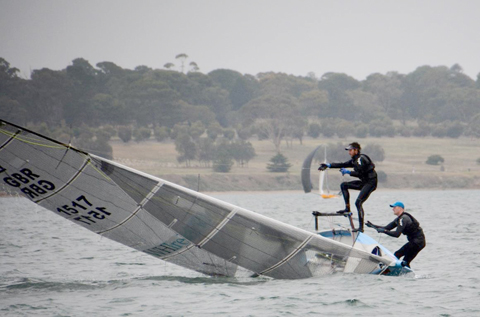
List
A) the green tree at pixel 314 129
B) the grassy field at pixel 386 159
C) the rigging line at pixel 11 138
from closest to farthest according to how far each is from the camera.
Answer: the rigging line at pixel 11 138
the grassy field at pixel 386 159
the green tree at pixel 314 129

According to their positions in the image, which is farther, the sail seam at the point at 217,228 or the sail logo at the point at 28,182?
the sail seam at the point at 217,228

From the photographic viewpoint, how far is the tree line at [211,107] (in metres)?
113

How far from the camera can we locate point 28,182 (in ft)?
42.2

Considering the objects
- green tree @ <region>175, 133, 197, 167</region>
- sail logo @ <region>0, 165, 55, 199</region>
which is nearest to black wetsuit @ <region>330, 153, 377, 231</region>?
sail logo @ <region>0, 165, 55, 199</region>

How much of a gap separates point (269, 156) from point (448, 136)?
35595 mm

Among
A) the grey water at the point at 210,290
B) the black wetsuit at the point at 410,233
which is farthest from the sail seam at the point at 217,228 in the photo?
the black wetsuit at the point at 410,233

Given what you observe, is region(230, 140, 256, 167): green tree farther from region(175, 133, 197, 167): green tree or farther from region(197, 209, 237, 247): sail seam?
region(197, 209, 237, 247): sail seam

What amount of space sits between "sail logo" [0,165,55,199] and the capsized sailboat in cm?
2

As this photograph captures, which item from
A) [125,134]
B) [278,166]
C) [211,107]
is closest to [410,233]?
[278,166]

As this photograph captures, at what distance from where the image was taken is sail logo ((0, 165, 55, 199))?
12675 millimetres

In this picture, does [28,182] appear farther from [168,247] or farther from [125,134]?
[125,134]

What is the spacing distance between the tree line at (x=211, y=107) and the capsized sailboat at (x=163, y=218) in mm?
72869

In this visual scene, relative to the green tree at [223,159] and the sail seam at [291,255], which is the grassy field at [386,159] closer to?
the green tree at [223,159]

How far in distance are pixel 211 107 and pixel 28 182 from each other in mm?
126652
